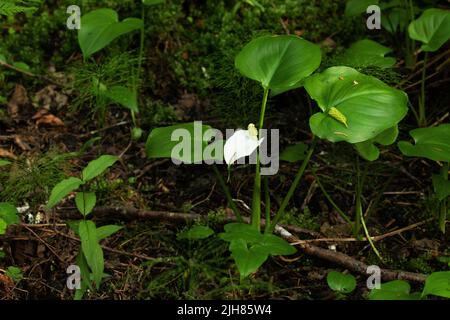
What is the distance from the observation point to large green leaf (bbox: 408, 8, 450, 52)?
2602mm

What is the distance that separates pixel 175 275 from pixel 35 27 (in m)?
1.77

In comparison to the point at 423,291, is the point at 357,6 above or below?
above

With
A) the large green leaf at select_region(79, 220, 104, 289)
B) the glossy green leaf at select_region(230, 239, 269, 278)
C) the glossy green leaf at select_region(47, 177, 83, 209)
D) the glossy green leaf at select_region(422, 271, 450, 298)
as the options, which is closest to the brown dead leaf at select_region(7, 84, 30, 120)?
the glossy green leaf at select_region(47, 177, 83, 209)

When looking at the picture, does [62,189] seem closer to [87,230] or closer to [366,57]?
[87,230]

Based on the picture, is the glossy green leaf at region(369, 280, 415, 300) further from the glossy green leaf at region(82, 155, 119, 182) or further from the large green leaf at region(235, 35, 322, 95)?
the glossy green leaf at region(82, 155, 119, 182)

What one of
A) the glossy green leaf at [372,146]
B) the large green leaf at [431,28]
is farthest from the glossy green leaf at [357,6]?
the glossy green leaf at [372,146]

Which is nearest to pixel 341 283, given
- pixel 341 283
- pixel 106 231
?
pixel 341 283

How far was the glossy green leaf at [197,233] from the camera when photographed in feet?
7.10

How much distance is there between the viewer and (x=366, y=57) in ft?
8.66

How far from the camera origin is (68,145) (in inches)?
115

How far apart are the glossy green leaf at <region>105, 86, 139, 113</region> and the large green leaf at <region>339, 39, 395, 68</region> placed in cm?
91

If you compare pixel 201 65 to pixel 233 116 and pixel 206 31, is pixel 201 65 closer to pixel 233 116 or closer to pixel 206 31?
pixel 206 31

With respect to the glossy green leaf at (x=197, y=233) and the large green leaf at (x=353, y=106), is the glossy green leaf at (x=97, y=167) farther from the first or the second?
the large green leaf at (x=353, y=106)

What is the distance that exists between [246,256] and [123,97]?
1058mm
